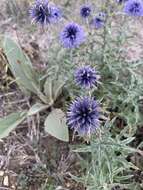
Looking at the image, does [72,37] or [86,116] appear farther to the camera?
[72,37]

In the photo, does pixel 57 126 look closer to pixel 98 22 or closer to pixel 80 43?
pixel 80 43

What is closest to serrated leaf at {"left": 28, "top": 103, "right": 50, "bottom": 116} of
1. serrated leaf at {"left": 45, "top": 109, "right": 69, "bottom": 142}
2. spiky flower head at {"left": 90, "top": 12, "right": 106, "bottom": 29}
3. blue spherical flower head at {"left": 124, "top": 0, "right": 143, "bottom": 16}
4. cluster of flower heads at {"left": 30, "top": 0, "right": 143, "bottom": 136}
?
serrated leaf at {"left": 45, "top": 109, "right": 69, "bottom": 142}

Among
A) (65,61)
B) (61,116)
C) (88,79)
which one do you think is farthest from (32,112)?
(88,79)

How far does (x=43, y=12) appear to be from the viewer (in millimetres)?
2543

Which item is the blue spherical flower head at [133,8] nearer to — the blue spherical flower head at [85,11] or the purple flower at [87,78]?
the blue spherical flower head at [85,11]

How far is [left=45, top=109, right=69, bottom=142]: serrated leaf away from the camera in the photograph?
2662 millimetres

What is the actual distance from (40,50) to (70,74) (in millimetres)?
710

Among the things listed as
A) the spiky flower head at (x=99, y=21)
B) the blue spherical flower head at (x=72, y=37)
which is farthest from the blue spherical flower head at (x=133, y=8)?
the blue spherical flower head at (x=72, y=37)

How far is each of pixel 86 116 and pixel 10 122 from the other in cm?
83

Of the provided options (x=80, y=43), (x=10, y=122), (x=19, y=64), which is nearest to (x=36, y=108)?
(x=10, y=122)

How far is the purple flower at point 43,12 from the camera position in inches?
100

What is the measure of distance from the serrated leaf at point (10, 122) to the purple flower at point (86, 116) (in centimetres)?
72

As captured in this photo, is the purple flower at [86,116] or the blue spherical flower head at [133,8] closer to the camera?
the purple flower at [86,116]

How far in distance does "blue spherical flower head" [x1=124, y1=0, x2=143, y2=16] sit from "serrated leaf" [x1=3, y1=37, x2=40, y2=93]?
2.40 ft
